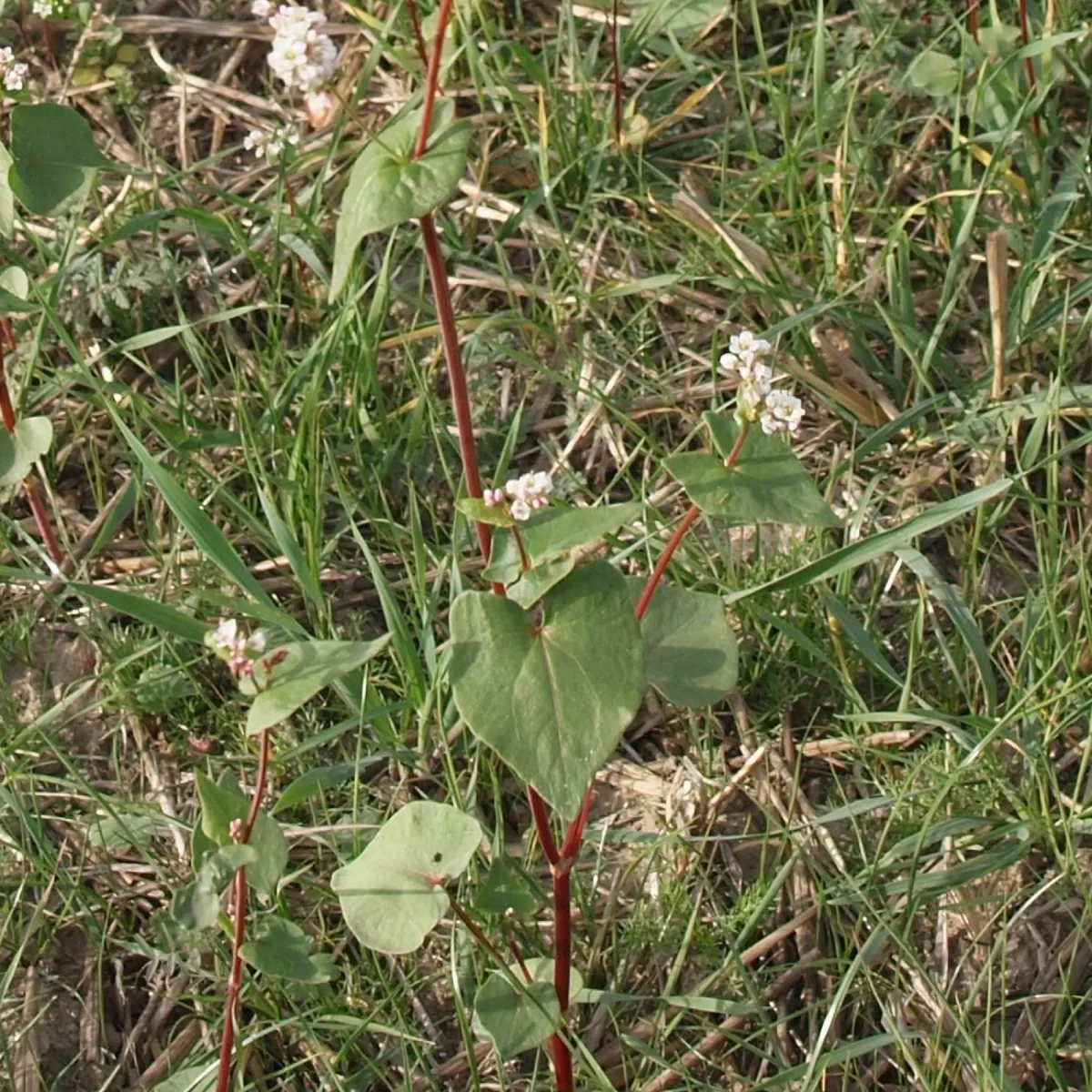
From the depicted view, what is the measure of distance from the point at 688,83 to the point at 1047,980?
182 centimetres

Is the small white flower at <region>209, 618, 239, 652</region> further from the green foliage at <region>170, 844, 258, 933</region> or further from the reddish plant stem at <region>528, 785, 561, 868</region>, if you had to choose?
the reddish plant stem at <region>528, 785, 561, 868</region>

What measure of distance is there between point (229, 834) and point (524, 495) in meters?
0.52

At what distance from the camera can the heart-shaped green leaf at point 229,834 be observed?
1652 mm

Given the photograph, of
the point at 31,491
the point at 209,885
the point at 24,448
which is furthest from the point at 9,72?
the point at 209,885

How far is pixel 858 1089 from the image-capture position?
1.94m

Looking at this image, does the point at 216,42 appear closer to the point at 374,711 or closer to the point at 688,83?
the point at 688,83

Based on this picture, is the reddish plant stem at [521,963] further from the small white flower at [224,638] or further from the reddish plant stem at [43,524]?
the reddish plant stem at [43,524]

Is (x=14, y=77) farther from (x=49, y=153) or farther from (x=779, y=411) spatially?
(x=779, y=411)

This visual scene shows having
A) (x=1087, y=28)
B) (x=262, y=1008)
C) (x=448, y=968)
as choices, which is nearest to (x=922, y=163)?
(x=1087, y=28)

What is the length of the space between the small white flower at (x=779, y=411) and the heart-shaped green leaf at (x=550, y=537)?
0.16 m

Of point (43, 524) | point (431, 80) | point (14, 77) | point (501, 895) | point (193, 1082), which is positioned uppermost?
point (431, 80)

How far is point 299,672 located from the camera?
5.04 ft

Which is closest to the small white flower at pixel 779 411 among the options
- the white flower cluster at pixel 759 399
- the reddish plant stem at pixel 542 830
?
the white flower cluster at pixel 759 399

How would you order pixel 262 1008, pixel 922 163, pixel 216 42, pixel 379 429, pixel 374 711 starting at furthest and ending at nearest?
pixel 216 42
pixel 922 163
pixel 379 429
pixel 374 711
pixel 262 1008
